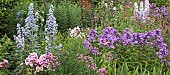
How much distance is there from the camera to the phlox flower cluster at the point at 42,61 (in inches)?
162

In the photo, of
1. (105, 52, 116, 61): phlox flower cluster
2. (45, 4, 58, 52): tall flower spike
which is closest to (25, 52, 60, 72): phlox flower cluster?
(45, 4, 58, 52): tall flower spike

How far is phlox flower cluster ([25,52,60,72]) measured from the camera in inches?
Result: 162

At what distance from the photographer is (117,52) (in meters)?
5.59

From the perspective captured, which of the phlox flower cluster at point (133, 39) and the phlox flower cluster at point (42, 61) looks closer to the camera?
the phlox flower cluster at point (42, 61)

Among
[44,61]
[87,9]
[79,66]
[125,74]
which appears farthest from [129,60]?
[87,9]

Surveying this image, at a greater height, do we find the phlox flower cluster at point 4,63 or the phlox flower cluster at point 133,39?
the phlox flower cluster at point 133,39

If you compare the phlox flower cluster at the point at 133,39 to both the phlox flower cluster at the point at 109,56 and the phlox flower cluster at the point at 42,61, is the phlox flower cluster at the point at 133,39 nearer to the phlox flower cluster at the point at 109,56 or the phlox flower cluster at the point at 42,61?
the phlox flower cluster at the point at 109,56

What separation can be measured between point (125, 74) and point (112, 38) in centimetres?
73

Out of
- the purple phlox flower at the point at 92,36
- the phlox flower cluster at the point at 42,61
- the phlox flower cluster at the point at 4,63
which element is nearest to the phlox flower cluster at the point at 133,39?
the purple phlox flower at the point at 92,36

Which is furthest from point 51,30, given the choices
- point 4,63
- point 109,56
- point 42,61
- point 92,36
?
→ point 42,61

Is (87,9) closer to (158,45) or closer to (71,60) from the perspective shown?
(158,45)

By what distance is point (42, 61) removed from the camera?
165 inches

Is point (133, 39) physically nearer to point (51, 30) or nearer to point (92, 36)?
point (92, 36)

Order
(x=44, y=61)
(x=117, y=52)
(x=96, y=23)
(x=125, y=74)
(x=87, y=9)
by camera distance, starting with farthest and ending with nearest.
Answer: (x=87, y=9), (x=96, y=23), (x=117, y=52), (x=125, y=74), (x=44, y=61)
